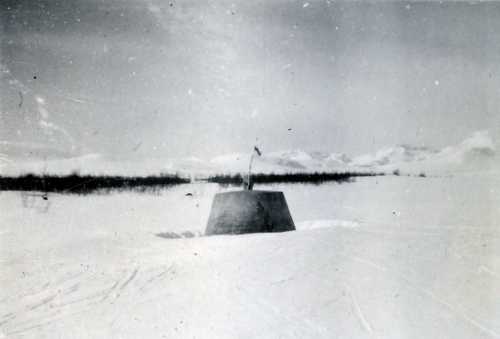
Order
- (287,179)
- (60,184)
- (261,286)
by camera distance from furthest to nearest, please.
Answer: (287,179) < (60,184) < (261,286)

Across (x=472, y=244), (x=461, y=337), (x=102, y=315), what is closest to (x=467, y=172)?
(x=472, y=244)

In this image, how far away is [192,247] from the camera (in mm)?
7109

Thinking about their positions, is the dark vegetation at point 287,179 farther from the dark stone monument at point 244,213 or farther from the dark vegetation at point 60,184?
the dark stone monument at point 244,213

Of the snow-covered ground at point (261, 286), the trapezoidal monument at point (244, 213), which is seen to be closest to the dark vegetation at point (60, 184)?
the snow-covered ground at point (261, 286)

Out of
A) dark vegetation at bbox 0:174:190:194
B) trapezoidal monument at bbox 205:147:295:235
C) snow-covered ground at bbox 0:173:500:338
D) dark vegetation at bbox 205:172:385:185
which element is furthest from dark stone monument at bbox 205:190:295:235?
dark vegetation at bbox 205:172:385:185

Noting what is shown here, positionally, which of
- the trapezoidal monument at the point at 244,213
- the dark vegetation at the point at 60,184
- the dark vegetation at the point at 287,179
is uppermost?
the dark vegetation at the point at 287,179

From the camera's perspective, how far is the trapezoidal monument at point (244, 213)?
27.2 feet

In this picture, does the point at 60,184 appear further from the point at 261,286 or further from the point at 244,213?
the point at 261,286

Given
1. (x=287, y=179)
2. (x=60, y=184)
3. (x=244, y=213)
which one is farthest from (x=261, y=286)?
(x=287, y=179)

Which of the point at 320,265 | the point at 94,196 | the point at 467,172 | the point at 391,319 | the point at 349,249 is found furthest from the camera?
the point at 467,172

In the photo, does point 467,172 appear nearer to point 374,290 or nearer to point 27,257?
point 374,290

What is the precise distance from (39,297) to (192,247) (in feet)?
9.13

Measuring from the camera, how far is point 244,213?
27.3 ft

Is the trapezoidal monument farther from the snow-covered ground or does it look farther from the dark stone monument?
the snow-covered ground
